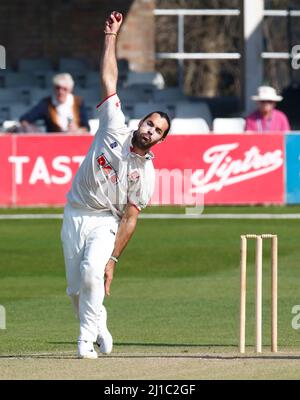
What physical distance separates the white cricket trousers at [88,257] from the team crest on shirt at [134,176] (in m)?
0.30

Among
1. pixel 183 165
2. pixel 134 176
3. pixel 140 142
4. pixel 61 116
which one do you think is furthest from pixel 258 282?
pixel 61 116

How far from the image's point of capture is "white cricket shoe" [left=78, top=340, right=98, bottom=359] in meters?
10.0

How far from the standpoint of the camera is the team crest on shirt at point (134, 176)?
10.1 m

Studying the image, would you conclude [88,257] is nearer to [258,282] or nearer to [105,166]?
[105,166]

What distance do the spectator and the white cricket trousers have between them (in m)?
11.8

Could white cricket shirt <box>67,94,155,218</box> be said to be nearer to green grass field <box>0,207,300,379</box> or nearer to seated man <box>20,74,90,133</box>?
green grass field <box>0,207,300,379</box>

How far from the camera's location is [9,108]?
27141 millimetres

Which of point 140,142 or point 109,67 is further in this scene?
point 109,67

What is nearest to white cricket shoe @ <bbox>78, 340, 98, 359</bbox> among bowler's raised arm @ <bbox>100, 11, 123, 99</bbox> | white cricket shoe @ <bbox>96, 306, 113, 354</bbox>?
white cricket shoe @ <bbox>96, 306, 113, 354</bbox>

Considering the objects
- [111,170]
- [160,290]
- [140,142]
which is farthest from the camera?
[160,290]

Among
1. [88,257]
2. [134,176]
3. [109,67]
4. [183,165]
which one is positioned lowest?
[88,257]

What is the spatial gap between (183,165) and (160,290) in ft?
21.6

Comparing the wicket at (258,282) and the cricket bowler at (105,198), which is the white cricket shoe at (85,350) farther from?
the wicket at (258,282)

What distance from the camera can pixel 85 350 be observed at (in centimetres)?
1005
